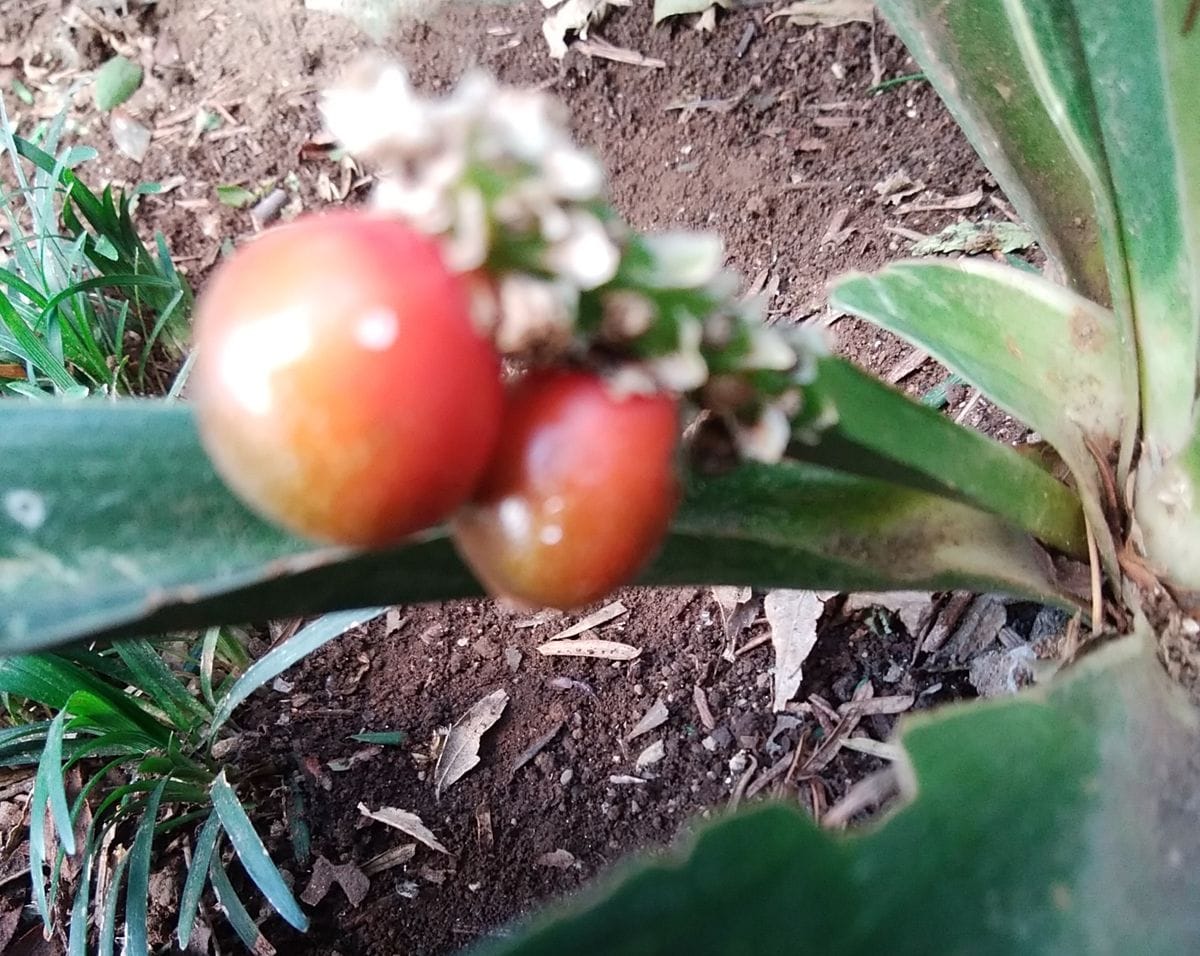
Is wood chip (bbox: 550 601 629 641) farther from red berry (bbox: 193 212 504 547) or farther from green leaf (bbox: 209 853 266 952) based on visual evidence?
red berry (bbox: 193 212 504 547)

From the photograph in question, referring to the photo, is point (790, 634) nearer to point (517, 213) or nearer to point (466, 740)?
point (466, 740)

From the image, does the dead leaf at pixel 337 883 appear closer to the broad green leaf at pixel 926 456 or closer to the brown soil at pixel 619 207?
the brown soil at pixel 619 207

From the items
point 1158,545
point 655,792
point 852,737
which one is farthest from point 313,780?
point 1158,545

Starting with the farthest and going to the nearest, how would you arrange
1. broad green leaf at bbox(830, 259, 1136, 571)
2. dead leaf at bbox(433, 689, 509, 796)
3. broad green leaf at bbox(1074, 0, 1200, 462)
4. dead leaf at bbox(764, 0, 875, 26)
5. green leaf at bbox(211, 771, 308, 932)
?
dead leaf at bbox(764, 0, 875, 26) → dead leaf at bbox(433, 689, 509, 796) → green leaf at bbox(211, 771, 308, 932) → broad green leaf at bbox(830, 259, 1136, 571) → broad green leaf at bbox(1074, 0, 1200, 462)

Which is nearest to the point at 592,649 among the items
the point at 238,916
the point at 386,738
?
the point at 386,738

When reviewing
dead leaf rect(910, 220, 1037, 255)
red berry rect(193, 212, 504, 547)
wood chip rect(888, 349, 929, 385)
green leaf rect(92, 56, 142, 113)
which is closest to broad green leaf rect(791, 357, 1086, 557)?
red berry rect(193, 212, 504, 547)

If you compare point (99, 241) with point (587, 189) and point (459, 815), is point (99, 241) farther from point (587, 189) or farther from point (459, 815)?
point (587, 189)

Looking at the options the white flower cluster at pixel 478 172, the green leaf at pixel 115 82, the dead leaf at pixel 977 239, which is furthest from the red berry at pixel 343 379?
the green leaf at pixel 115 82
